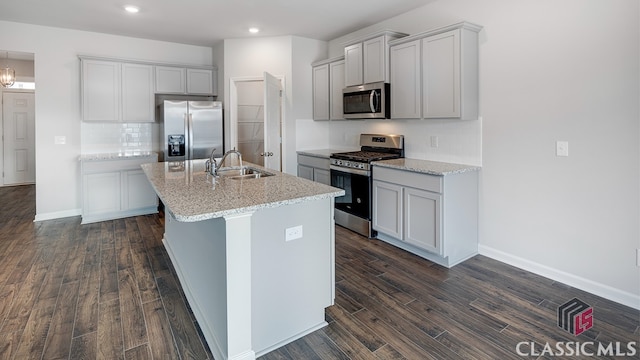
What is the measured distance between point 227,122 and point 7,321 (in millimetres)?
3715

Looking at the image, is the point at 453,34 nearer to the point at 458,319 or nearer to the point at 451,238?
the point at 451,238

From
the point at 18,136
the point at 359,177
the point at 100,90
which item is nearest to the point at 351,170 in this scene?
the point at 359,177

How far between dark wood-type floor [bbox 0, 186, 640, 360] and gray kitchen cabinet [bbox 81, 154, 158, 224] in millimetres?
1134

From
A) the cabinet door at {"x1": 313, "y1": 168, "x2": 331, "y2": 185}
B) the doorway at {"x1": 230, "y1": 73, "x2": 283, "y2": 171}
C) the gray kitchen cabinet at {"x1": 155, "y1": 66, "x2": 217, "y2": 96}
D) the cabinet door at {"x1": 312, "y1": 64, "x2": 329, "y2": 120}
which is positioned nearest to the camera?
the cabinet door at {"x1": 313, "y1": 168, "x2": 331, "y2": 185}

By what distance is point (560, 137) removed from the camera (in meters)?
2.88

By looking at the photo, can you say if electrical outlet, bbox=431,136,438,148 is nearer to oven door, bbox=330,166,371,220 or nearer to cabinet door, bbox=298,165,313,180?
oven door, bbox=330,166,371,220

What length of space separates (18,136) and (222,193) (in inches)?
305

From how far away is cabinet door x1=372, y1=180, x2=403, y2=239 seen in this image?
367 cm

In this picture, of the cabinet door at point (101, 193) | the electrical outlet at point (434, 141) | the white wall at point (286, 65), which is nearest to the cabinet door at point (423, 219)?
the electrical outlet at point (434, 141)

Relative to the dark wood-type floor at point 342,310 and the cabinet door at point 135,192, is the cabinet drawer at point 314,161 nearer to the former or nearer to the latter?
the dark wood-type floor at point 342,310

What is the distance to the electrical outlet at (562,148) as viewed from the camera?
2846 millimetres

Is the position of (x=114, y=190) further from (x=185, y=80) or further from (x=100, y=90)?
(x=185, y=80)

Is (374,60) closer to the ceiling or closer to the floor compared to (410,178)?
closer to the ceiling

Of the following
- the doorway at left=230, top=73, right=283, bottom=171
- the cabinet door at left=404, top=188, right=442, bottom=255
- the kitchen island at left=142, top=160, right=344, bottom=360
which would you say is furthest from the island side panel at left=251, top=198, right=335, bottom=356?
the doorway at left=230, top=73, right=283, bottom=171
